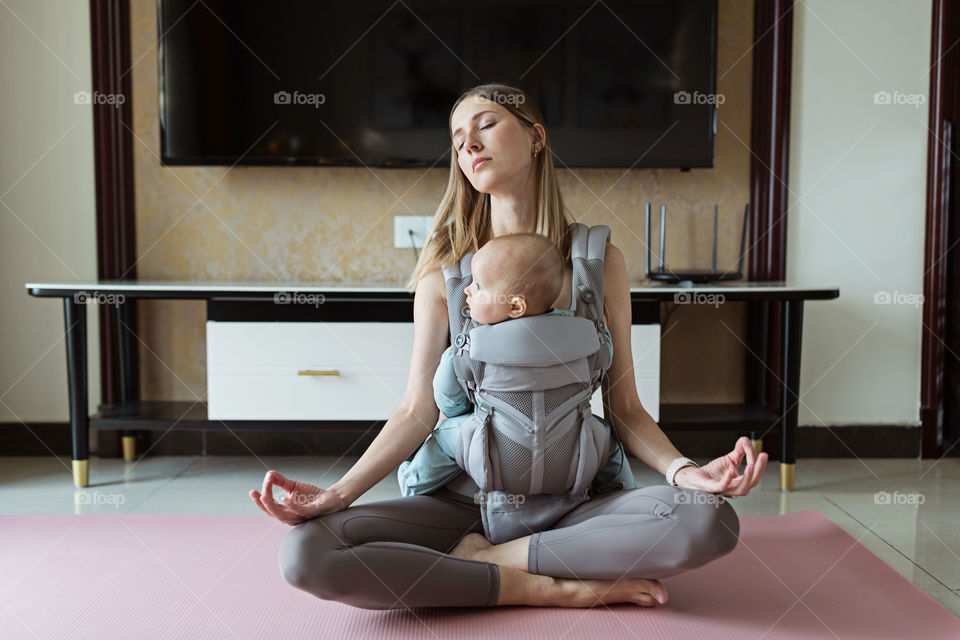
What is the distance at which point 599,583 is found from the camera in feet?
4.81

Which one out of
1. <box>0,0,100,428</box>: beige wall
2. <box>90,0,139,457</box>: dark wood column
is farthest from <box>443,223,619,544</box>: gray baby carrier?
<box>0,0,100,428</box>: beige wall

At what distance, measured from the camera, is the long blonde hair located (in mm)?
1600

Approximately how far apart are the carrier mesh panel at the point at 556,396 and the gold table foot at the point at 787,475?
1.40 m

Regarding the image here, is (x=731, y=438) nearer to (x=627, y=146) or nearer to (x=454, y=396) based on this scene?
(x=627, y=146)

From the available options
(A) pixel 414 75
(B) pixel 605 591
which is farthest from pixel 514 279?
(A) pixel 414 75

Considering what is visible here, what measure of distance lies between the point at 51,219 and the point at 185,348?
0.63 meters

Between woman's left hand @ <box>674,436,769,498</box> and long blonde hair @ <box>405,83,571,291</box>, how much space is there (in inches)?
18.5

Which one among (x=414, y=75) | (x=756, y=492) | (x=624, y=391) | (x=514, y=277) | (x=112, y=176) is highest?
(x=414, y=75)

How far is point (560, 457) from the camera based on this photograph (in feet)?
4.66

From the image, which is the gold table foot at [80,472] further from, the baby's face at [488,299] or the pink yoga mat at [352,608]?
the baby's face at [488,299]

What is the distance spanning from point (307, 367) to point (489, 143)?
125cm

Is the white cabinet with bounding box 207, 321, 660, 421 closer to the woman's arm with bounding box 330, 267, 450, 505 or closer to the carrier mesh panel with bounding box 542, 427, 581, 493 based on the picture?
the woman's arm with bounding box 330, 267, 450, 505

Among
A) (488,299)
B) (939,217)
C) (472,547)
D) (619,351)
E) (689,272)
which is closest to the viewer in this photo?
(488,299)

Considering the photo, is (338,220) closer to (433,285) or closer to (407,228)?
(407,228)
